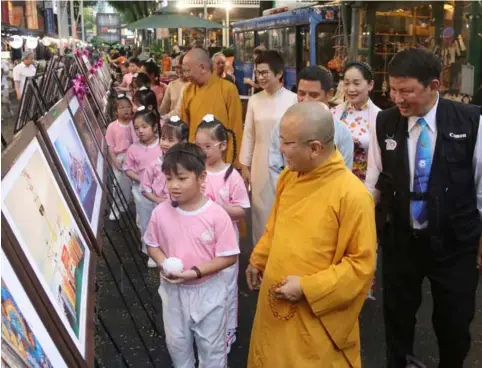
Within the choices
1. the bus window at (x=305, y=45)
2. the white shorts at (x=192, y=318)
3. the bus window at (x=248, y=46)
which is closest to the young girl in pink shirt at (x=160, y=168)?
the white shorts at (x=192, y=318)

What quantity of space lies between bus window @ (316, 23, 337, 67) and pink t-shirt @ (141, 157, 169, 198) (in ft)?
29.2

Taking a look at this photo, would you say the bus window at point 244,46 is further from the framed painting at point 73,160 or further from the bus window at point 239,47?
the framed painting at point 73,160

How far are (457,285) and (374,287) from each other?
5.81ft

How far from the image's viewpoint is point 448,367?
328 cm

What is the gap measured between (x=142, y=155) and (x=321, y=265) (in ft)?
11.8

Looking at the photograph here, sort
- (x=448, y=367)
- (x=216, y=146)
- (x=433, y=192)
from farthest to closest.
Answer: (x=216, y=146) → (x=448, y=367) → (x=433, y=192)

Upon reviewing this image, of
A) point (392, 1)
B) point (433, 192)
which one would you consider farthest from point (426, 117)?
point (392, 1)

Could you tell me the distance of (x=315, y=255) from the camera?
250cm

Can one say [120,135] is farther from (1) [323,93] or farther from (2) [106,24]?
(2) [106,24]

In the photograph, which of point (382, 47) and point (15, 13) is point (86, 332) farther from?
point (15, 13)

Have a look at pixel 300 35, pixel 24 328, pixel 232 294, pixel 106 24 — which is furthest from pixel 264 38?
pixel 106 24

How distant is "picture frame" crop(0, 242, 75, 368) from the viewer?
1.51 metres

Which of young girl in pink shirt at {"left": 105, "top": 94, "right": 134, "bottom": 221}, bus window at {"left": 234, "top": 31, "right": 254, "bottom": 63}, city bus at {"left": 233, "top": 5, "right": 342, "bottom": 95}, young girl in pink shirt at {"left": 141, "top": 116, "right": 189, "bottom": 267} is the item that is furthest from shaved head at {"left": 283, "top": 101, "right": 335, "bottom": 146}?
bus window at {"left": 234, "top": 31, "right": 254, "bottom": 63}

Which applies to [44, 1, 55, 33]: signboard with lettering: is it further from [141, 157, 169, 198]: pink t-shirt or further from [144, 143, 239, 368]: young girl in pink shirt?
[144, 143, 239, 368]: young girl in pink shirt
